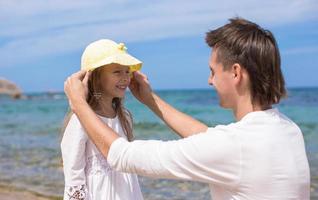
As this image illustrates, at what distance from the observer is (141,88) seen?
10.7ft

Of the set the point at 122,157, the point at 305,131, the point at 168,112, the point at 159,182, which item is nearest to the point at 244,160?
the point at 122,157

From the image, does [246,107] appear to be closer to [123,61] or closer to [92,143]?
[123,61]

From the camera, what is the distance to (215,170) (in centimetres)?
A: 202

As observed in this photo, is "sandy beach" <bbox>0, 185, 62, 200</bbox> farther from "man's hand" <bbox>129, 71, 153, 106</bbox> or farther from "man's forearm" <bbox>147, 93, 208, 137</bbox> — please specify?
"man's forearm" <bbox>147, 93, 208, 137</bbox>

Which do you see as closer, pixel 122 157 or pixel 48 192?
pixel 122 157

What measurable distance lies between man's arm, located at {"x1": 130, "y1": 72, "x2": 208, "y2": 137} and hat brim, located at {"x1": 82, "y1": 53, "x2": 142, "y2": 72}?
84 millimetres

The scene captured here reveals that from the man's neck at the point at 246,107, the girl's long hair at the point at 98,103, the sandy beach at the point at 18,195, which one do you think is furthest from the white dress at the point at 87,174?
the sandy beach at the point at 18,195

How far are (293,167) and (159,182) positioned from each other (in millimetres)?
6591

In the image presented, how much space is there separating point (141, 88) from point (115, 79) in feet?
0.96

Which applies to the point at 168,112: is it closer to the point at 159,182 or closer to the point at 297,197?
the point at 297,197

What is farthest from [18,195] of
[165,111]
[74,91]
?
[74,91]

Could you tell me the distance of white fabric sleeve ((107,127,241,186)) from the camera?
1.99 m

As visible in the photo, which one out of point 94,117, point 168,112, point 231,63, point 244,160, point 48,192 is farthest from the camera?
point 48,192

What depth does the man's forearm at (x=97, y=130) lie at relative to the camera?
87.5 inches
